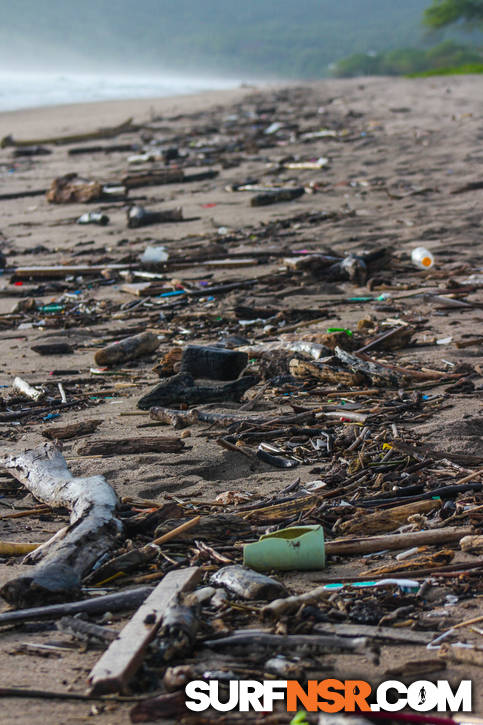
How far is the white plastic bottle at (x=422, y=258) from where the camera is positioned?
6.42 m

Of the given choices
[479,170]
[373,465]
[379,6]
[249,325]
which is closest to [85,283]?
[249,325]

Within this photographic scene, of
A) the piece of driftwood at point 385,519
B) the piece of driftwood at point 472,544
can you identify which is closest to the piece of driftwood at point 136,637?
the piece of driftwood at point 385,519

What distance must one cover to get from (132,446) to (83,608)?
4.37 ft

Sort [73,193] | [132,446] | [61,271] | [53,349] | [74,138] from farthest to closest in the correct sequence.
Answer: [74,138]
[73,193]
[61,271]
[53,349]
[132,446]

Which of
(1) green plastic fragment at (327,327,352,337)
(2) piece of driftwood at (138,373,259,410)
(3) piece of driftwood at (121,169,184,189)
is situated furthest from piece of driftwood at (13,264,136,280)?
(3) piece of driftwood at (121,169,184,189)

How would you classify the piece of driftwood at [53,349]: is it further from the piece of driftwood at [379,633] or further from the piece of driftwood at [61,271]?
the piece of driftwood at [379,633]

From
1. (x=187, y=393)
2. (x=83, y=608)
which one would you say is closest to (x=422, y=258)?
(x=187, y=393)

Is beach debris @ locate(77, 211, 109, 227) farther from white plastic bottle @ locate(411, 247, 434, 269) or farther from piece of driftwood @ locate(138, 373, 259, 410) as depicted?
piece of driftwood @ locate(138, 373, 259, 410)

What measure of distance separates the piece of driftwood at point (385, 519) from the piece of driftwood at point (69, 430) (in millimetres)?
1590

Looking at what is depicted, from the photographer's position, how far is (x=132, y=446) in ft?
11.7

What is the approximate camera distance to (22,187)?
12289 mm

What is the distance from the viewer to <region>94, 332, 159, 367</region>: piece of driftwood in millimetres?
4891

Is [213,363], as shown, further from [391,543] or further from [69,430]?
[391,543]

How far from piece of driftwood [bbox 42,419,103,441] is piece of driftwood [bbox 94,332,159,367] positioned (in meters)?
1.05
